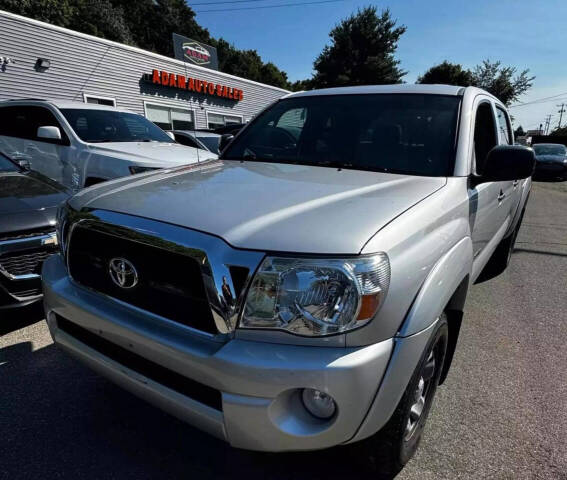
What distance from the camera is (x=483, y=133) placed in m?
2.83

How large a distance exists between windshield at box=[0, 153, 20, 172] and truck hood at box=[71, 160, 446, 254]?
Result: 8.86 feet

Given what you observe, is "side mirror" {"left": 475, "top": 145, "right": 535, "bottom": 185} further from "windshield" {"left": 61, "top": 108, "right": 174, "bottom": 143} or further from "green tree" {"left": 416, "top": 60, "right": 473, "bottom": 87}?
"green tree" {"left": 416, "top": 60, "right": 473, "bottom": 87}

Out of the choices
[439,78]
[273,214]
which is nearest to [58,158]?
[273,214]

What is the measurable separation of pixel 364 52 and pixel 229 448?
42775mm

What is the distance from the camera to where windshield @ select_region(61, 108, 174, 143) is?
217 inches

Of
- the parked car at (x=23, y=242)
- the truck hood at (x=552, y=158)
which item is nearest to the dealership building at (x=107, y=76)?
the parked car at (x=23, y=242)

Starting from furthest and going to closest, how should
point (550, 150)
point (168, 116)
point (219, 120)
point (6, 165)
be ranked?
1. point (219, 120)
2. point (550, 150)
3. point (168, 116)
4. point (6, 165)

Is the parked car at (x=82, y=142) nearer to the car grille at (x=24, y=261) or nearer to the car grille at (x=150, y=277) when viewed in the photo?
the car grille at (x=24, y=261)

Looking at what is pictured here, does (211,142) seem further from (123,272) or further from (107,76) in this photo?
(123,272)

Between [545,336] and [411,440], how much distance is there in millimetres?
1980

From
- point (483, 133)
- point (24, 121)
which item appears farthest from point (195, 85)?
point (483, 133)

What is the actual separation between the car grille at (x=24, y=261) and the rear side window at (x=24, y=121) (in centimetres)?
303

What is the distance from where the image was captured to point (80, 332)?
1844mm

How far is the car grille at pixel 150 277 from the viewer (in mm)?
1431
